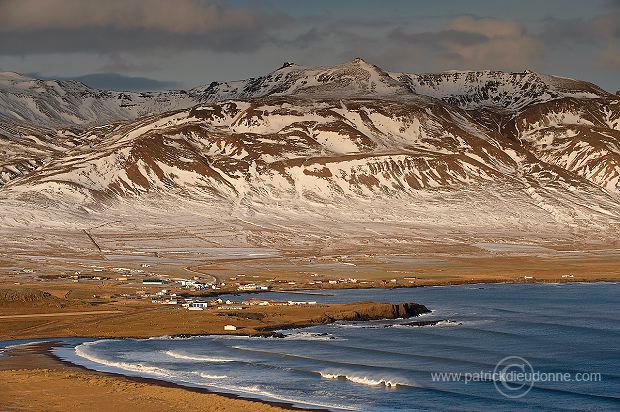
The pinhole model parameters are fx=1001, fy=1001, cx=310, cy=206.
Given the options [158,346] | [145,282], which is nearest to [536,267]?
[145,282]

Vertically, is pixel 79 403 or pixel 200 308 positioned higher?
pixel 200 308

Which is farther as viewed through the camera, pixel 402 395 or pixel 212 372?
pixel 212 372

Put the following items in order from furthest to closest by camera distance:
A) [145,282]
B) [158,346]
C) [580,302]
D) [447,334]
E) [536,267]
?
[536,267], [145,282], [580,302], [447,334], [158,346]

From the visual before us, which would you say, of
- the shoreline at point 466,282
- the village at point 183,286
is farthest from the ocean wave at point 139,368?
the shoreline at point 466,282

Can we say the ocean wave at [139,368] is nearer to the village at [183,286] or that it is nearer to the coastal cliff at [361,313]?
the coastal cliff at [361,313]

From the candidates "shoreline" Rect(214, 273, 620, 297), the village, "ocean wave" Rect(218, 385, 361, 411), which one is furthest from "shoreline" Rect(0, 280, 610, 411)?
"shoreline" Rect(214, 273, 620, 297)

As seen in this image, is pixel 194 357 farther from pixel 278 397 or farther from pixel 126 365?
pixel 278 397

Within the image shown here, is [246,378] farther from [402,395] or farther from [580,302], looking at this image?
[580,302]
